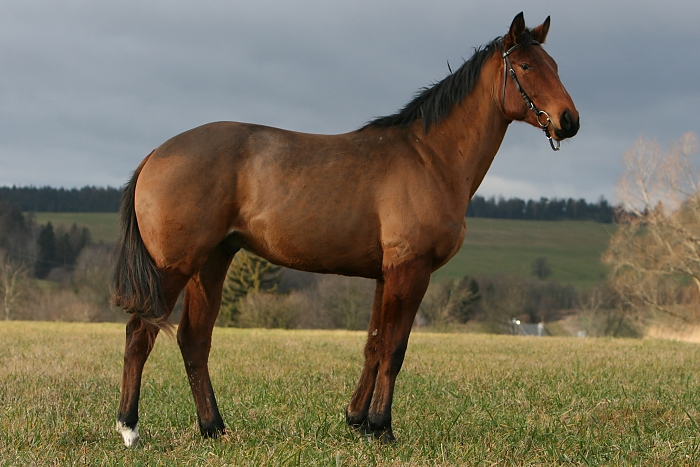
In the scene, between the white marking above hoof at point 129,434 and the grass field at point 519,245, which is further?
the grass field at point 519,245

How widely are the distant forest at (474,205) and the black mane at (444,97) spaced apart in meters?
69.4

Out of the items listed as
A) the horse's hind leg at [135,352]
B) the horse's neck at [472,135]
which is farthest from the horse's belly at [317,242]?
the horse's neck at [472,135]

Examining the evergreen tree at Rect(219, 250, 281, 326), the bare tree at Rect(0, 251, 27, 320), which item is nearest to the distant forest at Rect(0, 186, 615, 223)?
the bare tree at Rect(0, 251, 27, 320)

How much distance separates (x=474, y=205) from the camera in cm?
8519

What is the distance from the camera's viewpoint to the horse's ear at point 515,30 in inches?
192

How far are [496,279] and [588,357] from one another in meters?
45.2

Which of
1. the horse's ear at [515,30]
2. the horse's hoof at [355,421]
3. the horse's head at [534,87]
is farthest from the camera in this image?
the horse's hoof at [355,421]

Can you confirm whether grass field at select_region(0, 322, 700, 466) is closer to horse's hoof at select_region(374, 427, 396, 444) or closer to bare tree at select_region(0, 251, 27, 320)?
horse's hoof at select_region(374, 427, 396, 444)

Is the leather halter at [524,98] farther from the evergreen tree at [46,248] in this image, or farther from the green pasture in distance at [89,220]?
the green pasture in distance at [89,220]

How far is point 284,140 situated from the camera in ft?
16.1

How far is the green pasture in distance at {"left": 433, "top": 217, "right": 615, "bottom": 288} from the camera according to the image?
6436cm

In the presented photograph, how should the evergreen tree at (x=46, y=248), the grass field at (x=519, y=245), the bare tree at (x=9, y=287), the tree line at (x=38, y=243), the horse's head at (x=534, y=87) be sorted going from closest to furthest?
1. the horse's head at (x=534, y=87)
2. the bare tree at (x=9, y=287)
3. the tree line at (x=38, y=243)
4. the evergreen tree at (x=46, y=248)
5. the grass field at (x=519, y=245)

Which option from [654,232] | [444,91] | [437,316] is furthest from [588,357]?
[437,316]

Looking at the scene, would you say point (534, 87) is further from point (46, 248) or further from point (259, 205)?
point (46, 248)
